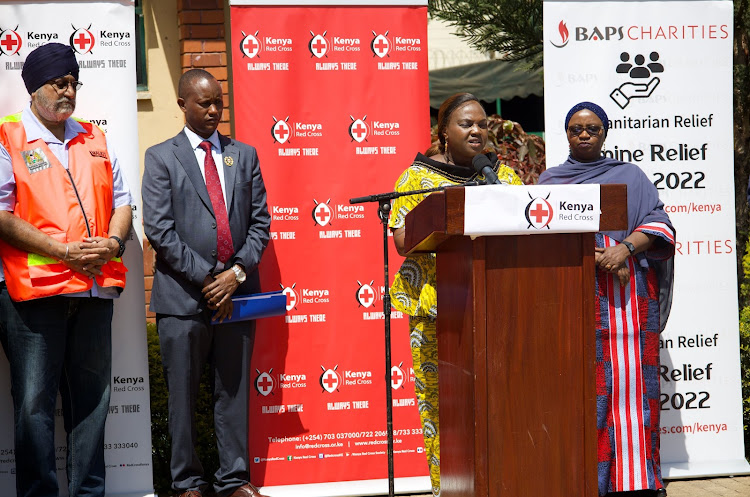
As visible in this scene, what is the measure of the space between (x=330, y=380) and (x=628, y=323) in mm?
1729

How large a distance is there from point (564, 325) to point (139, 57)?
18.3 ft

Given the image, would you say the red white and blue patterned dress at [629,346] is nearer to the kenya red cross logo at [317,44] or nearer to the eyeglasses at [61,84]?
the kenya red cross logo at [317,44]

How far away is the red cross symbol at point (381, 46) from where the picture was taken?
17.4 feet

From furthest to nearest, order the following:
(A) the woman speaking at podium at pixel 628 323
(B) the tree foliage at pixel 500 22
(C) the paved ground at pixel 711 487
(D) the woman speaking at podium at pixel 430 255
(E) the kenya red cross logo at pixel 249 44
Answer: (B) the tree foliage at pixel 500 22 → (E) the kenya red cross logo at pixel 249 44 → (C) the paved ground at pixel 711 487 → (A) the woman speaking at podium at pixel 628 323 → (D) the woman speaking at podium at pixel 430 255

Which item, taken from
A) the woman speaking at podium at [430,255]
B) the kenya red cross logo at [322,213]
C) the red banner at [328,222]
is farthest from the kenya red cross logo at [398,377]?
the woman speaking at podium at [430,255]

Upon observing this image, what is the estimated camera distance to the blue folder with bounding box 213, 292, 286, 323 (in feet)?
15.8

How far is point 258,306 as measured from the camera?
4.86m

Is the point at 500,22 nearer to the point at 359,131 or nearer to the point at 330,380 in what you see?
the point at 359,131

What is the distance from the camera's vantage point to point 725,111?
5426 millimetres

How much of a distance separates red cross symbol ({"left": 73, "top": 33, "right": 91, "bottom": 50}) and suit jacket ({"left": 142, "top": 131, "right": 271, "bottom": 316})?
0.68 metres

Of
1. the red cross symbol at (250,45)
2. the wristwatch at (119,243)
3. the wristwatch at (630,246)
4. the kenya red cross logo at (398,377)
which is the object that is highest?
the red cross symbol at (250,45)

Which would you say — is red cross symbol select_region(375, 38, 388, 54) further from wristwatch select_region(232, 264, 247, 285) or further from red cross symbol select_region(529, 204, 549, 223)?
red cross symbol select_region(529, 204, 549, 223)

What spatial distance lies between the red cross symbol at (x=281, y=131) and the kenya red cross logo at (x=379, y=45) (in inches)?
26.6

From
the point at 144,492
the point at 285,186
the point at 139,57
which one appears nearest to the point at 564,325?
the point at 285,186
